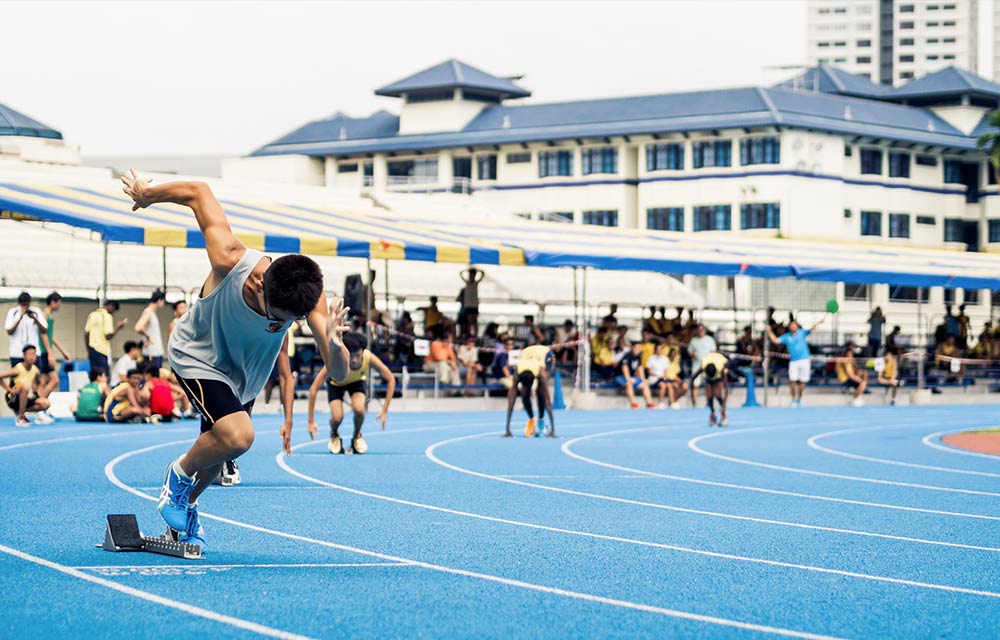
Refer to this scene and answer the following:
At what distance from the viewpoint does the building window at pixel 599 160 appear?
74750mm

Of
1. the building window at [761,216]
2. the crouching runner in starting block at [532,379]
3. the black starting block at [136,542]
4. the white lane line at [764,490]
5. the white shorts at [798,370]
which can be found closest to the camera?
the black starting block at [136,542]

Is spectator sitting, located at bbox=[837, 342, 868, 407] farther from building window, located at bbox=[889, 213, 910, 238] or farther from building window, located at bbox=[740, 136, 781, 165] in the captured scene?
building window, located at bbox=[889, 213, 910, 238]

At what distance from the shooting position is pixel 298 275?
755cm

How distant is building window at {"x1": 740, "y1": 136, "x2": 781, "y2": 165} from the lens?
7088 centimetres

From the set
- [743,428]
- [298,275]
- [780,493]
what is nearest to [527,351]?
[743,428]

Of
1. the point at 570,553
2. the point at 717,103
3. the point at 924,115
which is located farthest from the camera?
the point at 924,115

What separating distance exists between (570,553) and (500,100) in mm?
74676

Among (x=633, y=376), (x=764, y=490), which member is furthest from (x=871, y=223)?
(x=764, y=490)

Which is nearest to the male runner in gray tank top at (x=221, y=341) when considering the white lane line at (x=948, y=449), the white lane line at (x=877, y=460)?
the white lane line at (x=877, y=460)

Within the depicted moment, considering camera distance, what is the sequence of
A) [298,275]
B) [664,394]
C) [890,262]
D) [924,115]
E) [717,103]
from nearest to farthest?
[298,275] < [664,394] < [890,262] < [717,103] < [924,115]

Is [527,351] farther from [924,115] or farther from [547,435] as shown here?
[924,115]

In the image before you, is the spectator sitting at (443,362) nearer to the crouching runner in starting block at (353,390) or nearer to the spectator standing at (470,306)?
the spectator standing at (470,306)

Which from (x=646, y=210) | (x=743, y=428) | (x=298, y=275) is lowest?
(x=743, y=428)

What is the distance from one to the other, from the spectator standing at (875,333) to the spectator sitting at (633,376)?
27.0ft
